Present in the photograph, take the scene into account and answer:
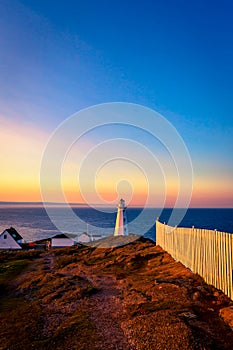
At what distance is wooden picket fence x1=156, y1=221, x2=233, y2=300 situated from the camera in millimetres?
8961

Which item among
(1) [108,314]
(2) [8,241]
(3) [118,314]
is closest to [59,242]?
(2) [8,241]

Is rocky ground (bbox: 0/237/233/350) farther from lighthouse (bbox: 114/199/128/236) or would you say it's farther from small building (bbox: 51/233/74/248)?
small building (bbox: 51/233/74/248)

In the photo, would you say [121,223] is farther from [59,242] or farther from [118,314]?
[118,314]

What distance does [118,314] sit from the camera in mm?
9141

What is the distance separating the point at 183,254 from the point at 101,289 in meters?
4.25

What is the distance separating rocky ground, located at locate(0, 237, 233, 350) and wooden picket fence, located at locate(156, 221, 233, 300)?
0.36m

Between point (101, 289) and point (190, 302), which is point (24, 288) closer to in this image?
point (101, 289)

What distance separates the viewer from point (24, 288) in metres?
14.5

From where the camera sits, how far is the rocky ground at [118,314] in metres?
6.96

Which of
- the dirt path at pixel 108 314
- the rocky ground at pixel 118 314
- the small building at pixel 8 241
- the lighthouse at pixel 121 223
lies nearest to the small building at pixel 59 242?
the small building at pixel 8 241

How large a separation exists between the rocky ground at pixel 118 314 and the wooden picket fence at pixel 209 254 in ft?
1.17

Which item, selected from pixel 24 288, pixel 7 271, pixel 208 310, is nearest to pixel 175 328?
pixel 208 310

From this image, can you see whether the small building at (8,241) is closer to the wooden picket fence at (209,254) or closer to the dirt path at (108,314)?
the dirt path at (108,314)

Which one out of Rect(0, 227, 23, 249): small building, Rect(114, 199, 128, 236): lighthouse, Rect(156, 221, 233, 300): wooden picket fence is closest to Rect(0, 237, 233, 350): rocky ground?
Rect(156, 221, 233, 300): wooden picket fence
